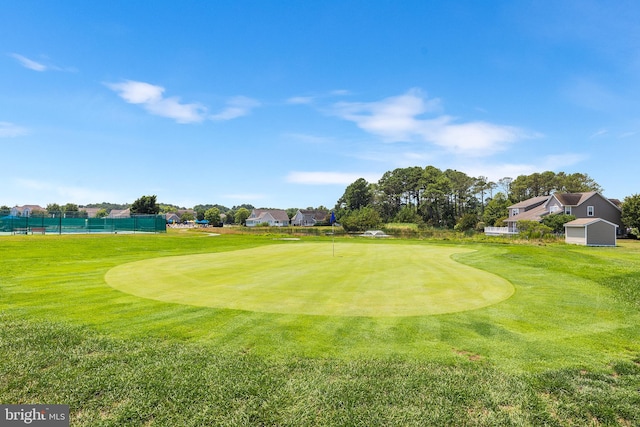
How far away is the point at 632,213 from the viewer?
48000mm

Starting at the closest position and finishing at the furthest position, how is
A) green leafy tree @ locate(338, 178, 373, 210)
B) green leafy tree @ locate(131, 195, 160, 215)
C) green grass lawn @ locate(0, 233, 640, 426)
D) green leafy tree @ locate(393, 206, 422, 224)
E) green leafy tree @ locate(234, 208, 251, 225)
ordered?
green grass lawn @ locate(0, 233, 640, 426) → green leafy tree @ locate(131, 195, 160, 215) → green leafy tree @ locate(393, 206, 422, 224) → green leafy tree @ locate(338, 178, 373, 210) → green leafy tree @ locate(234, 208, 251, 225)

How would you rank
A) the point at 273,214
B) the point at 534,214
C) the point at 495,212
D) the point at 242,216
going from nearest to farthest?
1. the point at 534,214
2. the point at 495,212
3. the point at 273,214
4. the point at 242,216

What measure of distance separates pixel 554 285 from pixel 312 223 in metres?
104

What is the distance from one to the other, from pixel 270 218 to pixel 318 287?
104 meters

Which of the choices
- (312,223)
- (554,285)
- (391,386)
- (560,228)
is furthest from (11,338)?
(312,223)

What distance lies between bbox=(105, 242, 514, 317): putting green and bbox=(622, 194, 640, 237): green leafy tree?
1962 inches

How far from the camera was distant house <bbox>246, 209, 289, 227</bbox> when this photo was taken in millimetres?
113062

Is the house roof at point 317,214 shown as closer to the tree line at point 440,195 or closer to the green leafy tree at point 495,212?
the tree line at point 440,195

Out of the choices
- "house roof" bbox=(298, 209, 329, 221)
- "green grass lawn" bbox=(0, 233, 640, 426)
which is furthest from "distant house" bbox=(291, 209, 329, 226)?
"green grass lawn" bbox=(0, 233, 640, 426)

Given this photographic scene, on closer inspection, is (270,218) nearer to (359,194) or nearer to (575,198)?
(359,194)

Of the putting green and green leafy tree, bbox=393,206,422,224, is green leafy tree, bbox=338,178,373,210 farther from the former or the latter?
the putting green

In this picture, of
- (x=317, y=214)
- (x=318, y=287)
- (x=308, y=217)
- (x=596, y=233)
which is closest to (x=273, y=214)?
(x=308, y=217)

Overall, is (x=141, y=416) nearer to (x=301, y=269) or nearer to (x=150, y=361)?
(x=150, y=361)

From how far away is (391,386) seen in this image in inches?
179
